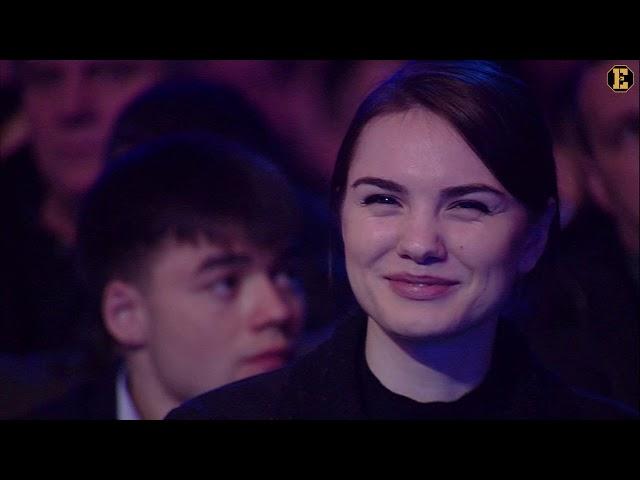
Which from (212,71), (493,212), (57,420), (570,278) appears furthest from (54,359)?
(570,278)

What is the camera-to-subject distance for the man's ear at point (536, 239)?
8.03 feet

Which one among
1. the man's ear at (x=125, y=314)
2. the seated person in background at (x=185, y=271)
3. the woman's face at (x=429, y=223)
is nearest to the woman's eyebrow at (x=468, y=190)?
the woman's face at (x=429, y=223)

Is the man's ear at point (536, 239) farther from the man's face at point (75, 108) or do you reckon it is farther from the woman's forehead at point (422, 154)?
the man's face at point (75, 108)

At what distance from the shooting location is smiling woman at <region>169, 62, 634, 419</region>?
2.37 meters

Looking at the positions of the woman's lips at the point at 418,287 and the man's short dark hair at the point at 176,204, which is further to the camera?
the man's short dark hair at the point at 176,204

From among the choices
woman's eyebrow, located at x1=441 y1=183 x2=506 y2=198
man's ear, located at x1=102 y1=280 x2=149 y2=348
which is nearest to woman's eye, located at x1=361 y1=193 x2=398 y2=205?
woman's eyebrow, located at x1=441 y1=183 x2=506 y2=198

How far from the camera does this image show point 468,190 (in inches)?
93.5

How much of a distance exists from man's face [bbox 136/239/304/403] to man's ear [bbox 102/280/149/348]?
0.02 metres

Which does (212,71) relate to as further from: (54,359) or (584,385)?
(584,385)

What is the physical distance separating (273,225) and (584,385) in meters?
0.98

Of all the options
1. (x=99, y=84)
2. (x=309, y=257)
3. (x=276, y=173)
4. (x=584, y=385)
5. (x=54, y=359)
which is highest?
(x=99, y=84)

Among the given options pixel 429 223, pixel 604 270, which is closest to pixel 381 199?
pixel 429 223

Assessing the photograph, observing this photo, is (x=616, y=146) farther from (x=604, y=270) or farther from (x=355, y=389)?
(x=355, y=389)

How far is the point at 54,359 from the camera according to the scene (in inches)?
107
